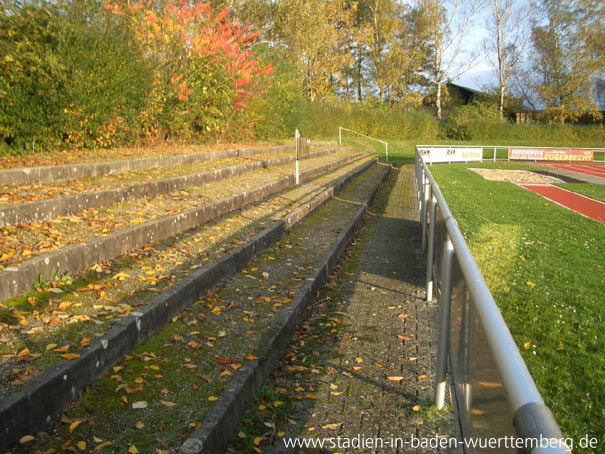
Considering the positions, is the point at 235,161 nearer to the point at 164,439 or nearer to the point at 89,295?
the point at 89,295

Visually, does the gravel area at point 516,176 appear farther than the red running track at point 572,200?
Yes

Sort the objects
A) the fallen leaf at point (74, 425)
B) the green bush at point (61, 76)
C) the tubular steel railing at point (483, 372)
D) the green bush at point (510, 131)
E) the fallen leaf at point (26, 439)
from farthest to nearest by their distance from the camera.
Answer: the green bush at point (510, 131)
the green bush at point (61, 76)
the fallen leaf at point (74, 425)
the fallen leaf at point (26, 439)
the tubular steel railing at point (483, 372)

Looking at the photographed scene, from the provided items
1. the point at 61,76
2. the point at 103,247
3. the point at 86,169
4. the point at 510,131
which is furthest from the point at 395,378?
the point at 510,131

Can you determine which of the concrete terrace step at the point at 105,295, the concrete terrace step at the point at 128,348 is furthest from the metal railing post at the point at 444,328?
the concrete terrace step at the point at 105,295

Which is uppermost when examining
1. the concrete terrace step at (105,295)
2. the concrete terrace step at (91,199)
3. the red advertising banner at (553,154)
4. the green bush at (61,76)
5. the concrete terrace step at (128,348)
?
the green bush at (61,76)

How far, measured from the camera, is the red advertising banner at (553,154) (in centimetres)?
3161

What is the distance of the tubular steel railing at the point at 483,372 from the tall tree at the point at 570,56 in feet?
174

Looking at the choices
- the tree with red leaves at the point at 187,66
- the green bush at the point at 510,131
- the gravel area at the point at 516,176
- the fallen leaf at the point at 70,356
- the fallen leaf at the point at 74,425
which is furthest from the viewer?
the green bush at the point at 510,131

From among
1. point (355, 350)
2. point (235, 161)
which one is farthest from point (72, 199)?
point (235, 161)

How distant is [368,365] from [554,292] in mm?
2974

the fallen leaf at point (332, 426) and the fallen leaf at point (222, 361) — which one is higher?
the fallen leaf at point (222, 361)

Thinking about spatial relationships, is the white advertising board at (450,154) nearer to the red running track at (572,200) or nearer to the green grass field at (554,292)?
the red running track at (572,200)

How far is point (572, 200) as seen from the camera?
14719 mm

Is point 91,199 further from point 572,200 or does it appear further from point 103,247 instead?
point 572,200
